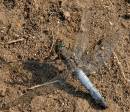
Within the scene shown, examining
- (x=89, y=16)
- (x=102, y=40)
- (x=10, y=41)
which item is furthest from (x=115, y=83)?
(x=10, y=41)

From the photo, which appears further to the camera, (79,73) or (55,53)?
(55,53)

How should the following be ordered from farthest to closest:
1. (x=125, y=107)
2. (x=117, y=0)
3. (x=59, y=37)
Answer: (x=117, y=0), (x=59, y=37), (x=125, y=107)

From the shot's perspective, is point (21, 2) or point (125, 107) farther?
point (21, 2)

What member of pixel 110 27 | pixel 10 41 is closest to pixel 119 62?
pixel 110 27

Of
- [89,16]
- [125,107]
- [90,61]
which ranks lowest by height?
[125,107]

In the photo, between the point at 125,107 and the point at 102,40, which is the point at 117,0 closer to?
the point at 102,40

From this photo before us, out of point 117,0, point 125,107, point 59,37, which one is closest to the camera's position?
point 125,107

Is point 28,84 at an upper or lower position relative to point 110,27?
lower
